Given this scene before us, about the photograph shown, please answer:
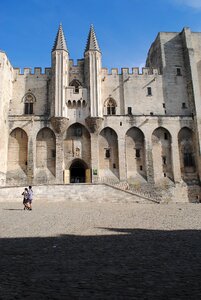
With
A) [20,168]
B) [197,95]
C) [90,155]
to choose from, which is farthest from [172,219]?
[197,95]

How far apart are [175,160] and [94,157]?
8.74 meters

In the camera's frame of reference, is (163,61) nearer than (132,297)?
No

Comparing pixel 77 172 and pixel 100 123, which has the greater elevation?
pixel 100 123

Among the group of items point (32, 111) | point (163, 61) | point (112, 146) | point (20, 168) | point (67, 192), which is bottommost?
point (67, 192)

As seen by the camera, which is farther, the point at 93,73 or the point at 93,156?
the point at 93,73

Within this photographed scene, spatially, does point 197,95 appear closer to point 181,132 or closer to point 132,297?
point 181,132

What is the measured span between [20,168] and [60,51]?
45.2 ft

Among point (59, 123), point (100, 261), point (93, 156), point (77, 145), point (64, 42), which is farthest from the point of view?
point (64, 42)

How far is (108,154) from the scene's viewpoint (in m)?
34.2

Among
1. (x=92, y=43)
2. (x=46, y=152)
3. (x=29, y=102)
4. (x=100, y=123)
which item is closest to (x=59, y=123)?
(x=46, y=152)

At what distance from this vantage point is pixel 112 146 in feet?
113

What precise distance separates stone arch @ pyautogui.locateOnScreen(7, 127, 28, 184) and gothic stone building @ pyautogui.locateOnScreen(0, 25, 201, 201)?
0.10 metres

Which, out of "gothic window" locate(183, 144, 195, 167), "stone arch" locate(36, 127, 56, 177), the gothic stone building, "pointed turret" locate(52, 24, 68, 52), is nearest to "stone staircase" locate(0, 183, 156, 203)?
the gothic stone building

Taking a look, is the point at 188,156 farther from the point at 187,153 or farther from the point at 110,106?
the point at 110,106
